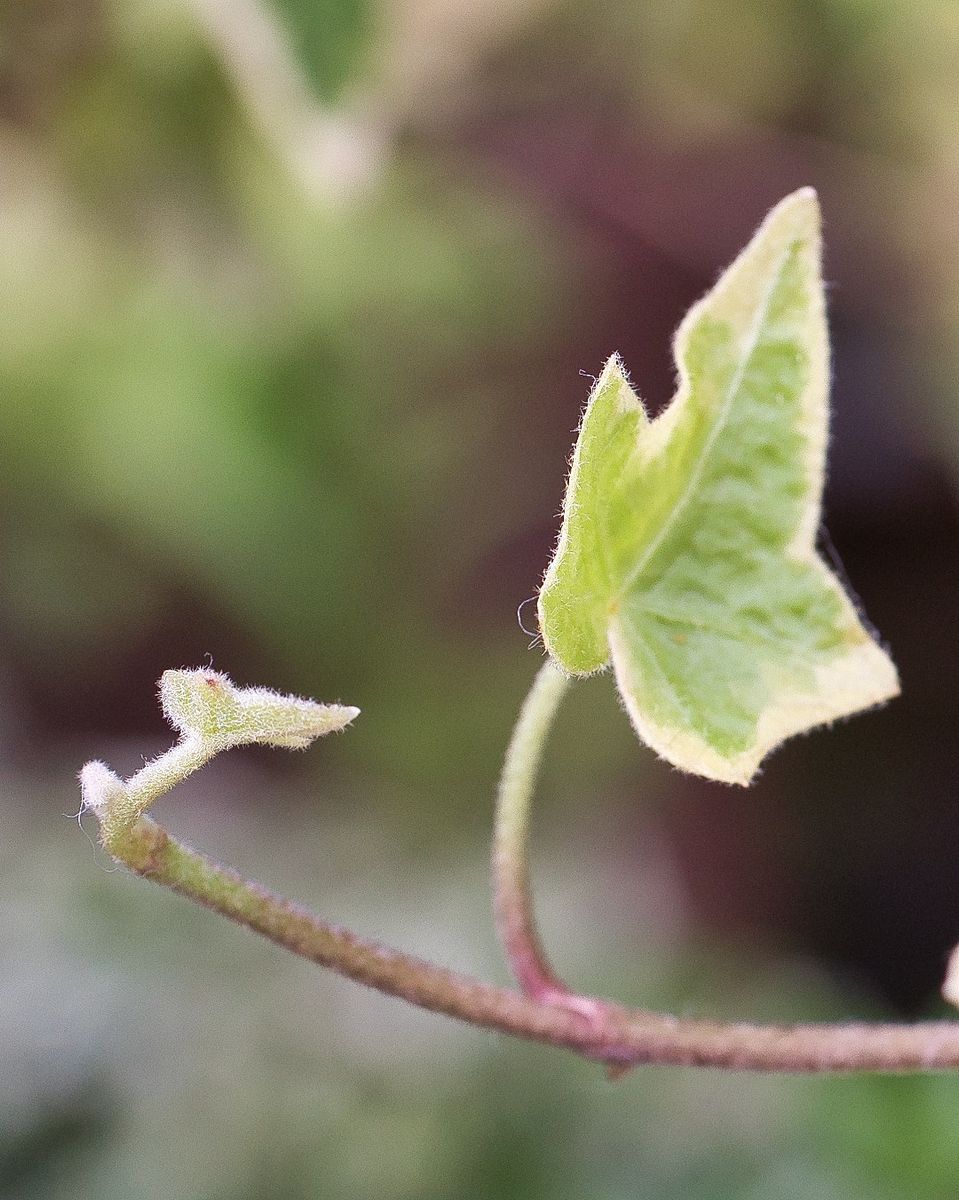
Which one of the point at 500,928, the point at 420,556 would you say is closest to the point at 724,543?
the point at 500,928

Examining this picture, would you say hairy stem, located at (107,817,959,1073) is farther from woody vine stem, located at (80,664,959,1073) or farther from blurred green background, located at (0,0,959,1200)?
blurred green background, located at (0,0,959,1200)

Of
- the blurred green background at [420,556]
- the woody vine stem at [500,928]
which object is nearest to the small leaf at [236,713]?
the woody vine stem at [500,928]

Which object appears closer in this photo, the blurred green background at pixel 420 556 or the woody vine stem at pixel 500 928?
the woody vine stem at pixel 500 928

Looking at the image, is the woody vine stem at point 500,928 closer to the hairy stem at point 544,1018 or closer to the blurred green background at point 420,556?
the hairy stem at point 544,1018

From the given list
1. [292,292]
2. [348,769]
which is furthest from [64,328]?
[348,769]

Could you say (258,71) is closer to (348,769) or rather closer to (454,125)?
(454,125)

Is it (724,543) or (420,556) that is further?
(420,556)

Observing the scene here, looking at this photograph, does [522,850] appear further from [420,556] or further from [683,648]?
[420,556]
